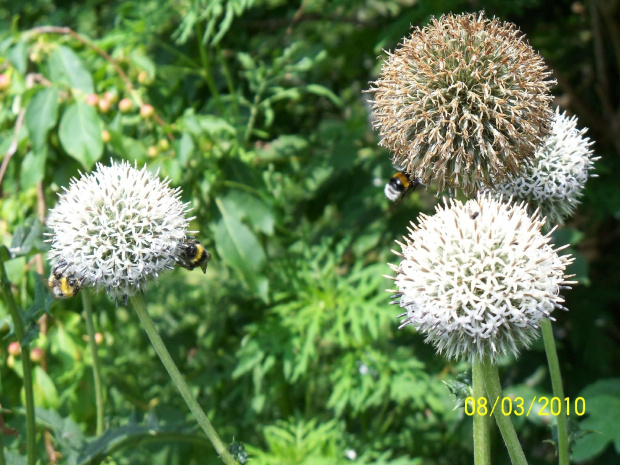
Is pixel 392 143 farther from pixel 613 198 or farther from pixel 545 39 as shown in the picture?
pixel 545 39

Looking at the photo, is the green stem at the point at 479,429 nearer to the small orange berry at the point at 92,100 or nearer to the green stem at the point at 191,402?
the green stem at the point at 191,402

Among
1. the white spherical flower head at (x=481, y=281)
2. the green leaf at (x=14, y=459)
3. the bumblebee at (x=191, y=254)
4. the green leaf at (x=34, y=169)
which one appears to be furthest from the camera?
the green leaf at (x=34, y=169)

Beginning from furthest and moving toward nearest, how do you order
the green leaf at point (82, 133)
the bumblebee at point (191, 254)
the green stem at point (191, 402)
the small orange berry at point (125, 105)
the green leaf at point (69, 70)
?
the small orange berry at point (125, 105)
the green leaf at point (69, 70)
the green leaf at point (82, 133)
the bumblebee at point (191, 254)
the green stem at point (191, 402)

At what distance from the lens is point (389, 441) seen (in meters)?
3.11

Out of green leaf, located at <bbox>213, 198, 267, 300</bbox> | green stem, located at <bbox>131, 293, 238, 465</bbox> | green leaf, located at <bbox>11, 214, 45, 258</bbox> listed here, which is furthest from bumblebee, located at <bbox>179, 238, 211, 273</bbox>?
green leaf, located at <bbox>213, 198, 267, 300</bbox>

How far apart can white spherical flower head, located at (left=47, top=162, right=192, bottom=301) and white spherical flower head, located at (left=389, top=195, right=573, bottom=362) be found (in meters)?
0.68

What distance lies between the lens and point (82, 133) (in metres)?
2.71

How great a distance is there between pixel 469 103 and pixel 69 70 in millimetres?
1727

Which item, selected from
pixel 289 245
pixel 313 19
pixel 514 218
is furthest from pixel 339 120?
pixel 514 218

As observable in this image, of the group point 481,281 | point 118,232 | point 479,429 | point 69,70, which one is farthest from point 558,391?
point 69,70

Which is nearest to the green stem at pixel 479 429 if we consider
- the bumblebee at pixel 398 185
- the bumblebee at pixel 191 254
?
the bumblebee at pixel 398 185

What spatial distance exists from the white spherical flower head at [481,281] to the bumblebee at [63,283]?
0.93m

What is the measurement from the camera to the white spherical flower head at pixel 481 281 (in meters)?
1.68

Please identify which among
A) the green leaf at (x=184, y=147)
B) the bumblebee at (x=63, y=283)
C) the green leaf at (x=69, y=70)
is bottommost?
the bumblebee at (x=63, y=283)
